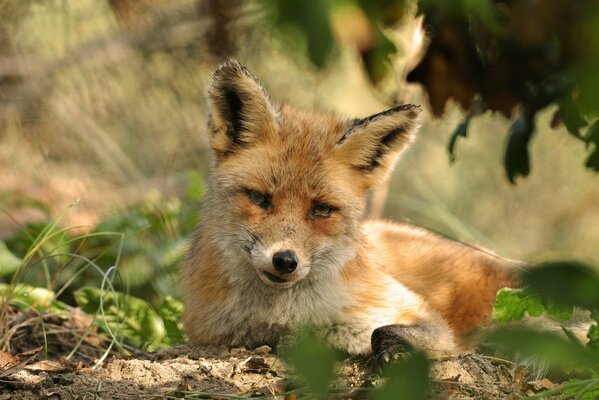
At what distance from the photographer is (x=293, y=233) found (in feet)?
14.9

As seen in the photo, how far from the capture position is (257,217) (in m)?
4.70

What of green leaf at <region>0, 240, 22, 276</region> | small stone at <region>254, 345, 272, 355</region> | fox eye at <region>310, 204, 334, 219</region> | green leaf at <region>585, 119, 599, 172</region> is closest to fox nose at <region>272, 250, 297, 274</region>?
fox eye at <region>310, 204, 334, 219</region>

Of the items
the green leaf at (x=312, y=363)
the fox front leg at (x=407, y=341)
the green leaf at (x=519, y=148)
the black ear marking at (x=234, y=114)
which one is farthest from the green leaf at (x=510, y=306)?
the green leaf at (x=312, y=363)

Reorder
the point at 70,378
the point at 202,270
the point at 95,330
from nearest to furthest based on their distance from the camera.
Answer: the point at 70,378 < the point at 202,270 < the point at 95,330

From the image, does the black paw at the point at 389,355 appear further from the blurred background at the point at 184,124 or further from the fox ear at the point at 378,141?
the fox ear at the point at 378,141

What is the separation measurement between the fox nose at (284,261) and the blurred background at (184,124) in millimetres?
960

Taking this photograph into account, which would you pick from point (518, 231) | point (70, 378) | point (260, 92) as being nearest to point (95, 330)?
point (70, 378)

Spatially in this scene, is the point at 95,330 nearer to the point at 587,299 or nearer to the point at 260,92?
the point at 260,92

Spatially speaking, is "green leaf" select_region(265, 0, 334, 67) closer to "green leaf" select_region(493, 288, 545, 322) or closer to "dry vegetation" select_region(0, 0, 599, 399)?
"green leaf" select_region(493, 288, 545, 322)

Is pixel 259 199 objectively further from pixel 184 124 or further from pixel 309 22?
pixel 184 124

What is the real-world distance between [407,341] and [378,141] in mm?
1327

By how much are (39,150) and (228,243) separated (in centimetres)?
582

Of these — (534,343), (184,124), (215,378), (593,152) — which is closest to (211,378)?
(215,378)

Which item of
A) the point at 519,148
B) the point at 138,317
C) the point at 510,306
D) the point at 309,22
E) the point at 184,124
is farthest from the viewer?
the point at 184,124
